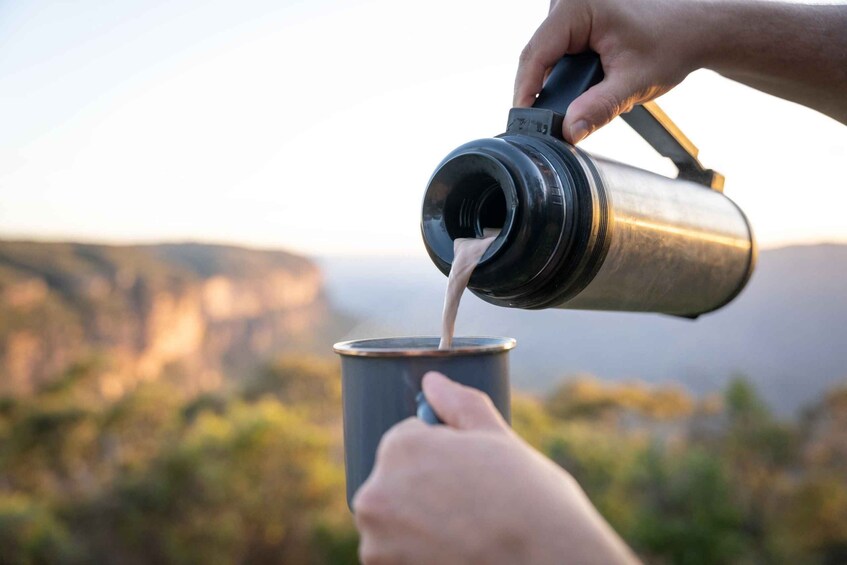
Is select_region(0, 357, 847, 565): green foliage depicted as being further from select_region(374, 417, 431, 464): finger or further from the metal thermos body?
select_region(374, 417, 431, 464): finger

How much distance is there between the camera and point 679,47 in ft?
3.59

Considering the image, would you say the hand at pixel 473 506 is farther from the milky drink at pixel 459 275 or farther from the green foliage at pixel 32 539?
the green foliage at pixel 32 539

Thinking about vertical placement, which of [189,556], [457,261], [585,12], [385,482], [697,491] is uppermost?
[585,12]

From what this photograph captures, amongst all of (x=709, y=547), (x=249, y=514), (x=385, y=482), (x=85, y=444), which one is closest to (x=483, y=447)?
(x=385, y=482)

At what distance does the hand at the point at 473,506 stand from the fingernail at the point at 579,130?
1.66 ft

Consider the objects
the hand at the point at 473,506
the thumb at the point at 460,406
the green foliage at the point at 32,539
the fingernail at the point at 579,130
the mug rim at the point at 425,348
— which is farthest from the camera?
the green foliage at the point at 32,539

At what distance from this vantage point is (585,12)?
3.41 feet

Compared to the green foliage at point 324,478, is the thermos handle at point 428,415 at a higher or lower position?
higher

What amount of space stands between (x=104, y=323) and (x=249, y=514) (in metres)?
14.4

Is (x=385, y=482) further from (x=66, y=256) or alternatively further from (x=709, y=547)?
(x=66, y=256)

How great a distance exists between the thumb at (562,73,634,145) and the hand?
513mm

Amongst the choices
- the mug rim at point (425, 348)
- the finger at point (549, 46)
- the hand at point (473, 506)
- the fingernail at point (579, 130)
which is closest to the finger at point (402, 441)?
the hand at point (473, 506)

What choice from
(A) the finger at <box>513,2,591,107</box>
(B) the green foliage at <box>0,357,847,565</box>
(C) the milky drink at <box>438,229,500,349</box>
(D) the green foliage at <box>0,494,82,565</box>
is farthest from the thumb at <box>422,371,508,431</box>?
(D) the green foliage at <box>0,494,82,565</box>

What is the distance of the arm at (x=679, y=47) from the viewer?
3.41ft
